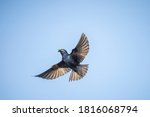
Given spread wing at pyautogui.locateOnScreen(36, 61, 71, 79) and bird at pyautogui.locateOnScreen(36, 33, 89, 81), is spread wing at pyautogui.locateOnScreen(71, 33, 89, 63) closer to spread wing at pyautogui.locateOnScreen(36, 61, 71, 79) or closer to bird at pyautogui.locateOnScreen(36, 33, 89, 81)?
bird at pyautogui.locateOnScreen(36, 33, 89, 81)

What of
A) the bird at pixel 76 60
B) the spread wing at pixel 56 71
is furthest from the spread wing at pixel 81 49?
the spread wing at pixel 56 71

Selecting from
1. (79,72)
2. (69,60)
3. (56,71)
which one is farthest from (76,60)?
(56,71)

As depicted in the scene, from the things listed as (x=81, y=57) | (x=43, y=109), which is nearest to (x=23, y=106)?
(x=43, y=109)

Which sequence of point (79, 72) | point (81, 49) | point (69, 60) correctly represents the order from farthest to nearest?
1. point (69, 60)
2. point (81, 49)
3. point (79, 72)

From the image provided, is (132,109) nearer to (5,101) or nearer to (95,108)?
(95,108)

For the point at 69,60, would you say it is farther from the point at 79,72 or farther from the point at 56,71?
the point at 56,71

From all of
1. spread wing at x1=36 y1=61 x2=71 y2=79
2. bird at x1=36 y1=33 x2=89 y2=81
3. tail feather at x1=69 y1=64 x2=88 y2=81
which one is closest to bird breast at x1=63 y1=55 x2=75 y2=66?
bird at x1=36 y1=33 x2=89 y2=81

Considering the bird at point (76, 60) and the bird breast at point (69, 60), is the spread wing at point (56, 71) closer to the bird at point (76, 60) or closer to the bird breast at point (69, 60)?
the bird at point (76, 60)
